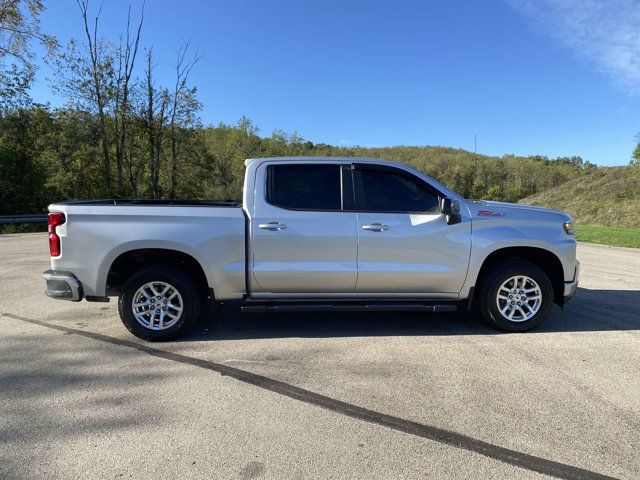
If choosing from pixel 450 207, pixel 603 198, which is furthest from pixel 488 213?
pixel 603 198

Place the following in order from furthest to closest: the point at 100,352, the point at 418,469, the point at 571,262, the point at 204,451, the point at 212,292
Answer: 1. the point at 571,262
2. the point at 212,292
3. the point at 100,352
4. the point at 204,451
5. the point at 418,469

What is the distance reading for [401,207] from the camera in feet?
15.4

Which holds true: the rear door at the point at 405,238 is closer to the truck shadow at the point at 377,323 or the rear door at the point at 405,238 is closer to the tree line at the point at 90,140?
the truck shadow at the point at 377,323

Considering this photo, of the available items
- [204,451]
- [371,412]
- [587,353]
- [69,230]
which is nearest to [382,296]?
[371,412]

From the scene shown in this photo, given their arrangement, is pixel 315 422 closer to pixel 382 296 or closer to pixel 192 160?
pixel 382 296

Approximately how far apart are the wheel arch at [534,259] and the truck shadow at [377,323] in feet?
1.68

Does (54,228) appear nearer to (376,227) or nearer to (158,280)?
(158,280)

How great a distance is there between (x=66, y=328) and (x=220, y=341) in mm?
1974

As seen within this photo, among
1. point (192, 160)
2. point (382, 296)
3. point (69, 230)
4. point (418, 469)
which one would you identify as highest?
point (192, 160)

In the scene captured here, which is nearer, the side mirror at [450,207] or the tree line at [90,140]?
the side mirror at [450,207]

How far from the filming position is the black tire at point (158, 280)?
4.45m

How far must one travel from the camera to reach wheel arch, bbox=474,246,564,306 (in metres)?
4.86

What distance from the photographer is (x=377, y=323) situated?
5.18 m

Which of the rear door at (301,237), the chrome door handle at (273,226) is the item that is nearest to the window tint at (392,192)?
the rear door at (301,237)
